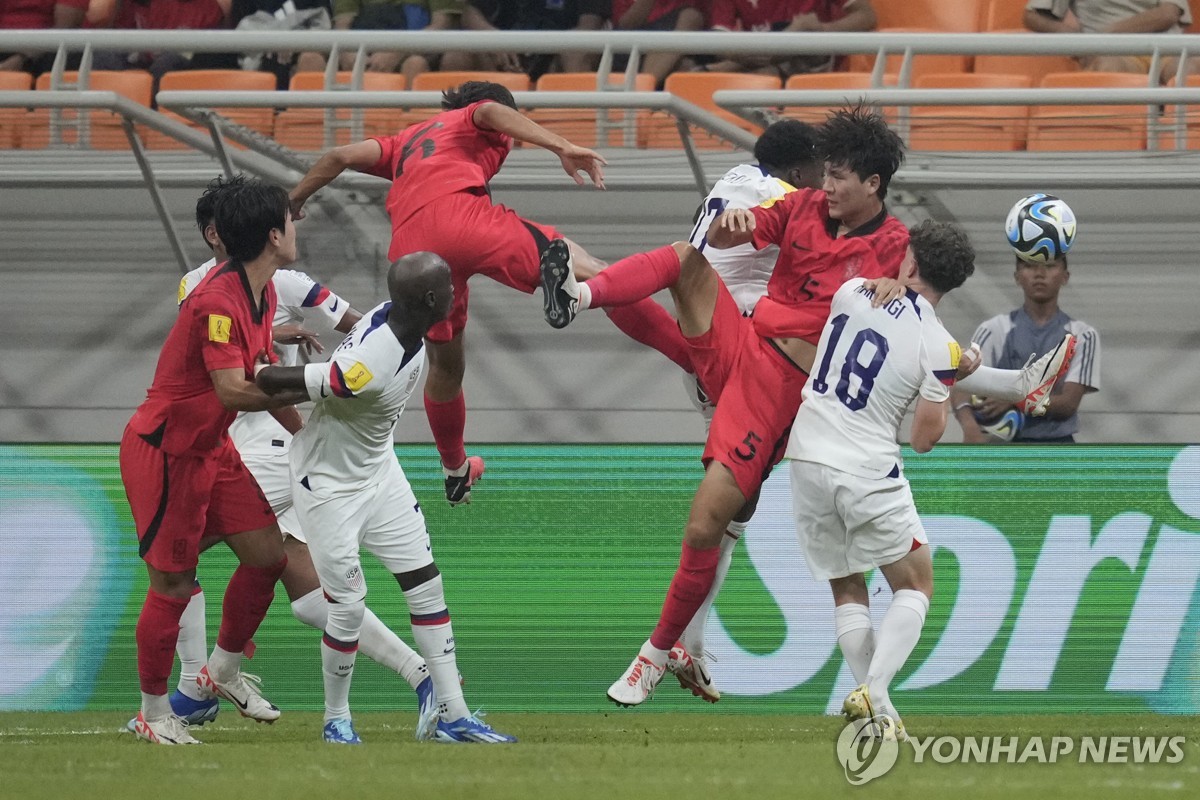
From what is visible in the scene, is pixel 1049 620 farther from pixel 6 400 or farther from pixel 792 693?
pixel 6 400

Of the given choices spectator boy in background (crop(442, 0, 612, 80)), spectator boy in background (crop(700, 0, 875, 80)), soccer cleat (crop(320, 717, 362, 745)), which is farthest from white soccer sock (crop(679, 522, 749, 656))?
spectator boy in background (crop(442, 0, 612, 80))

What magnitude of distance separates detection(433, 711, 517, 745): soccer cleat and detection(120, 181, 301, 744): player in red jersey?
1.02 metres

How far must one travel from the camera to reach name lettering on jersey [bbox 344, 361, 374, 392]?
227 inches

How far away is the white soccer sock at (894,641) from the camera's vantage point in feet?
18.3

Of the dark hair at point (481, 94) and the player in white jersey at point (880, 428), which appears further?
the dark hair at point (481, 94)

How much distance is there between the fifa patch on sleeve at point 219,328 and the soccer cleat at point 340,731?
62.2 inches

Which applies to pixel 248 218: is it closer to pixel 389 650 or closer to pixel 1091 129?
pixel 389 650

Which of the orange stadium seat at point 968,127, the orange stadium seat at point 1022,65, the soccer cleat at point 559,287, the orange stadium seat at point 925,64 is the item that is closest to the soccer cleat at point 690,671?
the soccer cleat at point 559,287

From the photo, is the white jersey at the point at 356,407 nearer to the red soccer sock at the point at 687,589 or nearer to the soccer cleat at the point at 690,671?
the red soccer sock at the point at 687,589

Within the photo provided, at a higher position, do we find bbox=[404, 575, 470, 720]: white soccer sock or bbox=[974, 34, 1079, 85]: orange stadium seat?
bbox=[974, 34, 1079, 85]: orange stadium seat

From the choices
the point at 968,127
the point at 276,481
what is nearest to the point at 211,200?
the point at 276,481

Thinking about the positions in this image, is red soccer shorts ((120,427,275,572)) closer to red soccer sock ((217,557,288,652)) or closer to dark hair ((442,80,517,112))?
red soccer sock ((217,557,288,652))

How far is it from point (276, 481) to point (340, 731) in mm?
1591

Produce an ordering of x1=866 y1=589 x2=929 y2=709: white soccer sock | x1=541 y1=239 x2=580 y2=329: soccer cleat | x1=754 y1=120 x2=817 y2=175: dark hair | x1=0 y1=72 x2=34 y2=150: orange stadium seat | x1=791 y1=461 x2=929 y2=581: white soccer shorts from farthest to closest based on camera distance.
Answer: x1=0 y1=72 x2=34 y2=150: orange stadium seat < x1=754 y1=120 x2=817 y2=175: dark hair < x1=541 y1=239 x2=580 y2=329: soccer cleat < x1=791 y1=461 x2=929 y2=581: white soccer shorts < x1=866 y1=589 x2=929 y2=709: white soccer sock
